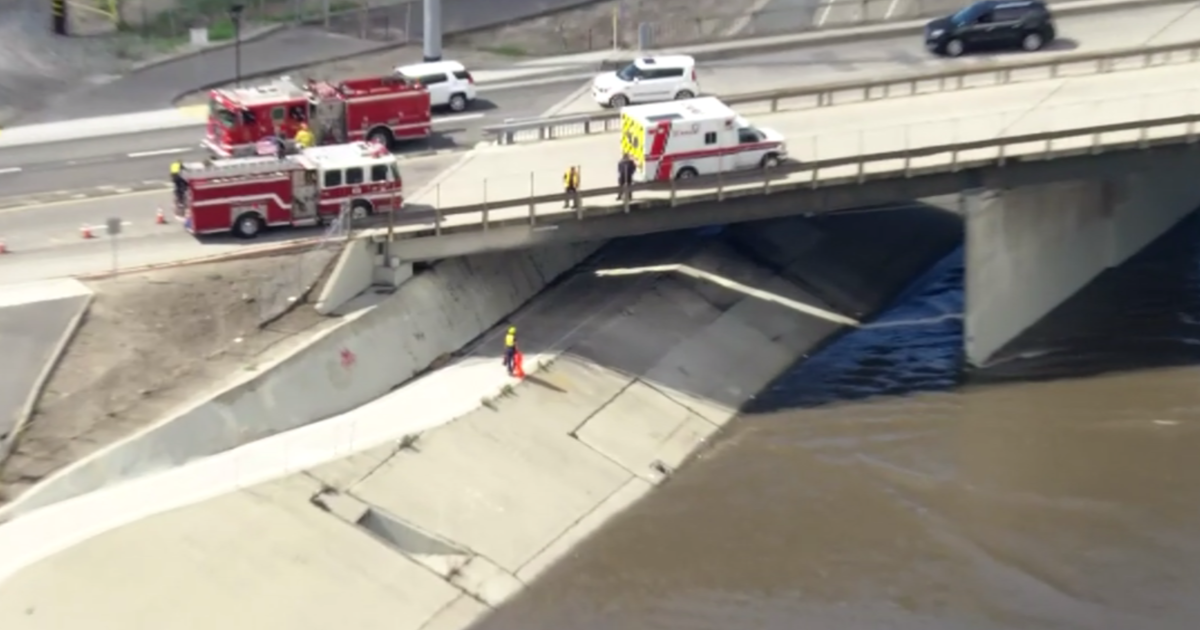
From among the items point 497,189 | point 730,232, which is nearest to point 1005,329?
point 730,232

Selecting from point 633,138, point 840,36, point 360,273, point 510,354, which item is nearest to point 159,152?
point 360,273

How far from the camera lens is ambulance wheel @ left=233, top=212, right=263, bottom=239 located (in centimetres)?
4888

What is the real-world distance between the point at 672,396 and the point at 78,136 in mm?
20036

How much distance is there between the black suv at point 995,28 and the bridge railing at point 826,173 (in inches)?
454

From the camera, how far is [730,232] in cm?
5719

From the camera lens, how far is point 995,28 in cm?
6322

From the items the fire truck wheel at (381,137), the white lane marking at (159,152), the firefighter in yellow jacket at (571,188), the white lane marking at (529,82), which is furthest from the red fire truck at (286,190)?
the white lane marking at (529,82)

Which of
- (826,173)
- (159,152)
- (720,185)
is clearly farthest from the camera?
(159,152)

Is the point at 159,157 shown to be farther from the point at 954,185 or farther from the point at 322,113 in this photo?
the point at 954,185

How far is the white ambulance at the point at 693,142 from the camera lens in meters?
49.9

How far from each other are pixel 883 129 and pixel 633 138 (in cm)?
683

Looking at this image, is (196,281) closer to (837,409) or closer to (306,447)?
(306,447)

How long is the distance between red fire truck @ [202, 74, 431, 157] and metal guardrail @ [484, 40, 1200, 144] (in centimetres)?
230

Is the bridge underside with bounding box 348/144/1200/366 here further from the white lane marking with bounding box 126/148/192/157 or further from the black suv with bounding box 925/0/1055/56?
the white lane marking with bounding box 126/148/192/157
